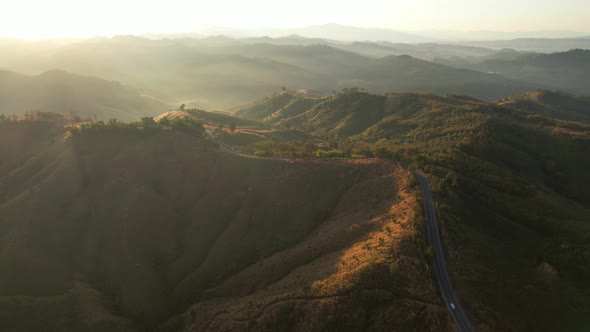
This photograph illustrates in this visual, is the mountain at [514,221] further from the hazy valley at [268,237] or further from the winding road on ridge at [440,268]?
the winding road on ridge at [440,268]

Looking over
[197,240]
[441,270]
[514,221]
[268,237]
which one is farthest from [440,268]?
[197,240]

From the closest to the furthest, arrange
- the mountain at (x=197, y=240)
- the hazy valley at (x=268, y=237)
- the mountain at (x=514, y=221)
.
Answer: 1. the mountain at (x=514, y=221)
2. the hazy valley at (x=268, y=237)
3. the mountain at (x=197, y=240)

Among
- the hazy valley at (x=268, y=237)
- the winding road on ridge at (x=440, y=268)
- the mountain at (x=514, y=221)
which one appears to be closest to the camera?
the winding road on ridge at (x=440, y=268)

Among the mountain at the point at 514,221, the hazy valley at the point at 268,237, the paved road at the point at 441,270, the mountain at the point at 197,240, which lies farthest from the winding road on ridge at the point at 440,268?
the mountain at the point at 197,240

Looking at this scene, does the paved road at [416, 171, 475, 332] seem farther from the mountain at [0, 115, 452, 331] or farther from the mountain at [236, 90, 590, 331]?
the mountain at [0, 115, 452, 331]

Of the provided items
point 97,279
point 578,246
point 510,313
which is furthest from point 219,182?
point 578,246

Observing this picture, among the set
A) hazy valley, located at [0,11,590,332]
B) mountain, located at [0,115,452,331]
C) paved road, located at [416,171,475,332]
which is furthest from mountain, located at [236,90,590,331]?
mountain, located at [0,115,452,331]
